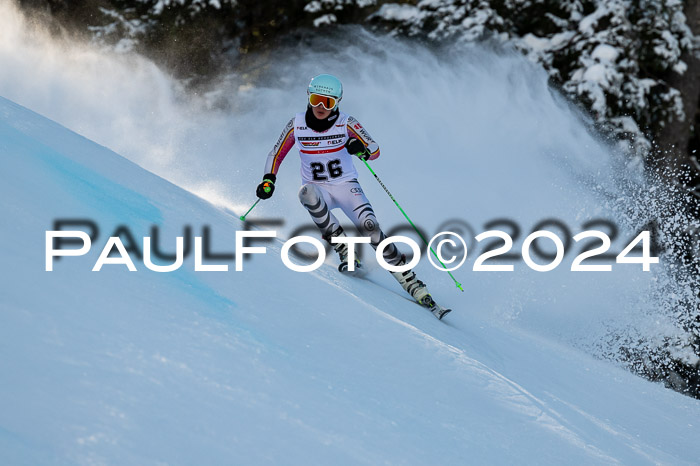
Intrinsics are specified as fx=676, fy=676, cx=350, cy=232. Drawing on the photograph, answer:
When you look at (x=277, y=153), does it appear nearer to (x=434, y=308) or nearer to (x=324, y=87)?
(x=324, y=87)

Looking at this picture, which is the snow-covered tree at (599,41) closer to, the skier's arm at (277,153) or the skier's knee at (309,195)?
the skier's arm at (277,153)

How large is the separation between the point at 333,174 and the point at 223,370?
2831mm

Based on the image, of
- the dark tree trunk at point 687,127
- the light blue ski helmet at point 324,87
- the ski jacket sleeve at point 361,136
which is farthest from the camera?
the dark tree trunk at point 687,127

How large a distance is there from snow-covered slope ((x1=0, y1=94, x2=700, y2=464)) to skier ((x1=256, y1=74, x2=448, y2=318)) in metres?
0.67

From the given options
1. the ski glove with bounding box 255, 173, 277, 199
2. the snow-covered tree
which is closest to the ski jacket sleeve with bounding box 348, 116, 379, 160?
the ski glove with bounding box 255, 173, 277, 199

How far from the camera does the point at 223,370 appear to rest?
7.05ft

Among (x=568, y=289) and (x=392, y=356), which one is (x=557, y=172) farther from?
(x=392, y=356)

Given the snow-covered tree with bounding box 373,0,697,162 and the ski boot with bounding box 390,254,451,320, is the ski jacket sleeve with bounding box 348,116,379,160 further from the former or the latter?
the snow-covered tree with bounding box 373,0,697,162

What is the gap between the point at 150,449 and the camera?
1678mm

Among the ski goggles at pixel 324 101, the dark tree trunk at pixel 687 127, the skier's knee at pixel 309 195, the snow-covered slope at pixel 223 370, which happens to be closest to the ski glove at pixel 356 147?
the ski goggles at pixel 324 101

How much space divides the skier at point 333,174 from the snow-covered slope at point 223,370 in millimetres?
669

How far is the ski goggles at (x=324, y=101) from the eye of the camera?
4520mm

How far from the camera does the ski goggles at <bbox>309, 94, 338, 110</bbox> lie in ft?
14.8

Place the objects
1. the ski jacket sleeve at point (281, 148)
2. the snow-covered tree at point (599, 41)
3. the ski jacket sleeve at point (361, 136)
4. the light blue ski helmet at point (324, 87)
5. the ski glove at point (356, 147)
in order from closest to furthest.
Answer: the light blue ski helmet at point (324, 87) → the ski glove at point (356, 147) → the ski jacket sleeve at point (361, 136) → the ski jacket sleeve at point (281, 148) → the snow-covered tree at point (599, 41)
